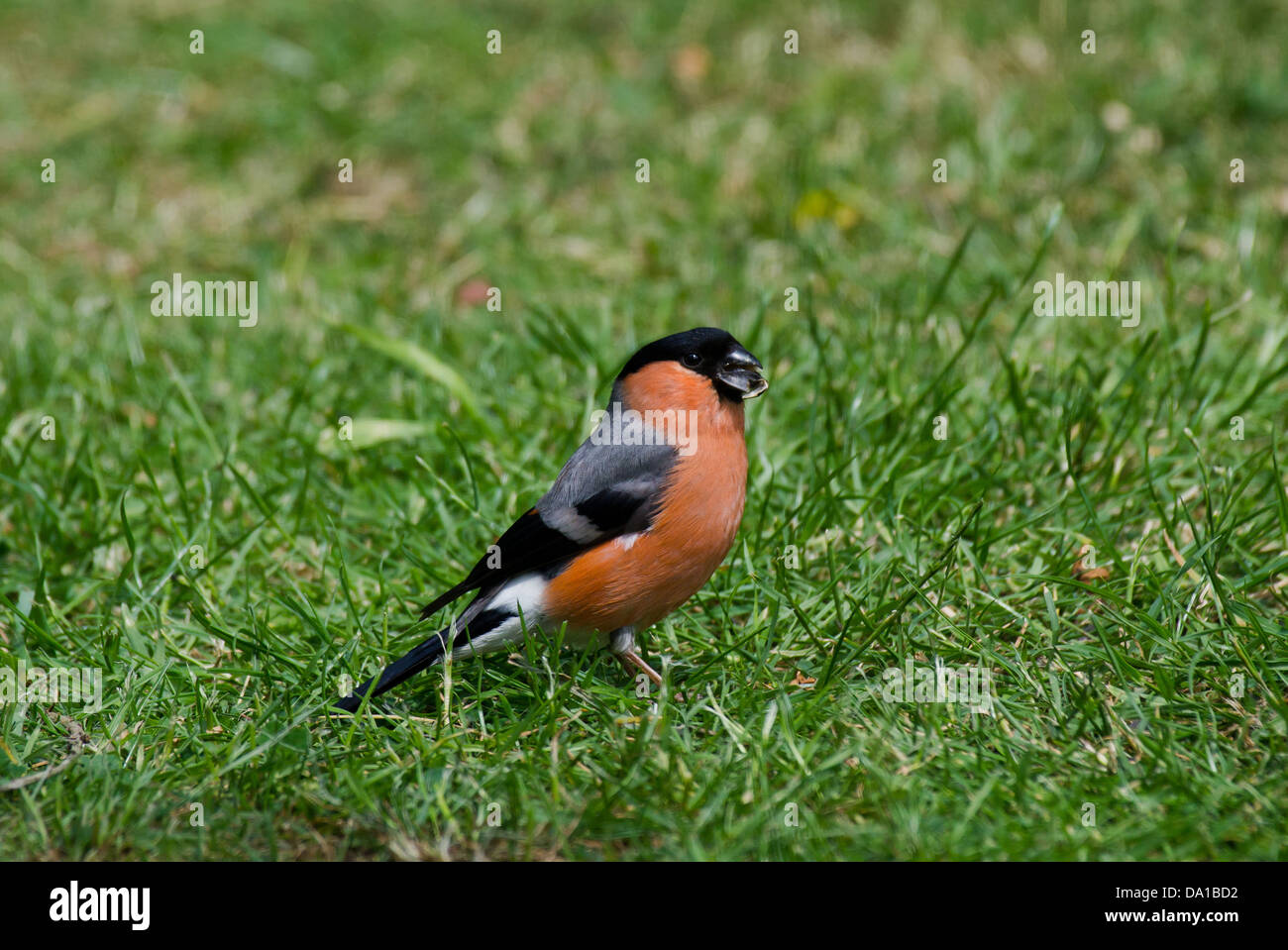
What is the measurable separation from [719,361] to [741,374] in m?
0.07

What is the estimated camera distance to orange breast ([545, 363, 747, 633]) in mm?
3630

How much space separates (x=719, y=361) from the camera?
3.83 metres

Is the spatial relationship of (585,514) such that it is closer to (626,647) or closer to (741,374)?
(626,647)

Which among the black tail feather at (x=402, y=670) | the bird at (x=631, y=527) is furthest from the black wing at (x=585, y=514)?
the black tail feather at (x=402, y=670)

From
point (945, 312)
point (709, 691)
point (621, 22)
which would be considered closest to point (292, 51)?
point (621, 22)

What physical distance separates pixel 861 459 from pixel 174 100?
534 cm

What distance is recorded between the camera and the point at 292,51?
8.17m

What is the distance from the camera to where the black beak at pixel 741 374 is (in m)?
3.81

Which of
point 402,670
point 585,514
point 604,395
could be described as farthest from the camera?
point 604,395

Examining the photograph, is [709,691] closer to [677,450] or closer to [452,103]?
[677,450]

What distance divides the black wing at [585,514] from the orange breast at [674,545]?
1.5 inches

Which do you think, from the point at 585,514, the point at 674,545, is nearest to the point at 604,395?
the point at 585,514

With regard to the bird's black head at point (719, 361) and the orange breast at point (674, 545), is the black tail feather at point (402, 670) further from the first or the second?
the bird's black head at point (719, 361)

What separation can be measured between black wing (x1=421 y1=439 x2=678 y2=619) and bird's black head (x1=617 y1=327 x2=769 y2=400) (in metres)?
0.26
